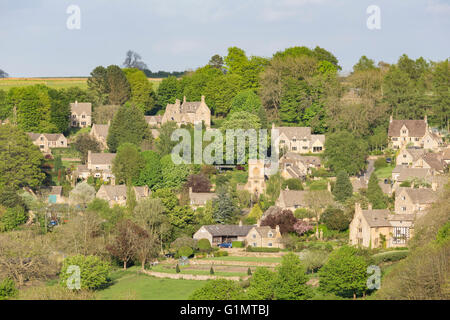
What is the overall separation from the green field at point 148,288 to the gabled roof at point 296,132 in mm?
34801

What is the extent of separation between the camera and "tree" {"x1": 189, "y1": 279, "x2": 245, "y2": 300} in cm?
6369

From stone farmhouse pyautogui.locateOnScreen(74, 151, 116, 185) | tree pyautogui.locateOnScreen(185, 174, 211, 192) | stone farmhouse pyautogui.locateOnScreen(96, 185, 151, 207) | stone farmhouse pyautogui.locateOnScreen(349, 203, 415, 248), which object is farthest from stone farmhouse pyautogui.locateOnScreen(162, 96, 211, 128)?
stone farmhouse pyautogui.locateOnScreen(349, 203, 415, 248)

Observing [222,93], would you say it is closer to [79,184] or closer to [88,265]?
[79,184]

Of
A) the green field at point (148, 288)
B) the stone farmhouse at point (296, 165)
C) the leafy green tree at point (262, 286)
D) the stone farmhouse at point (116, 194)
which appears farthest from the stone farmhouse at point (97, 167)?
the leafy green tree at point (262, 286)

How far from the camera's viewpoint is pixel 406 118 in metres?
109

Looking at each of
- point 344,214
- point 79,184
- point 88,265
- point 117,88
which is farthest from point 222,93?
point 88,265

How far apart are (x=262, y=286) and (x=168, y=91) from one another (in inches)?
2488

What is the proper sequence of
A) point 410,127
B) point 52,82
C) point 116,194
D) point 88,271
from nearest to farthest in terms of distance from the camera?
point 88,271, point 116,194, point 410,127, point 52,82

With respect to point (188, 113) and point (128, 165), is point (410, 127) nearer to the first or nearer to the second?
point (188, 113)

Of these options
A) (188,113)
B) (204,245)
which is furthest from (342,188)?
(188,113)

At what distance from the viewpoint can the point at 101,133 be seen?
11288 centimetres

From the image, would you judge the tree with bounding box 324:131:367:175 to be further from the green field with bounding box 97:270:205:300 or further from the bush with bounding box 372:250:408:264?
the green field with bounding box 97:270:205:300

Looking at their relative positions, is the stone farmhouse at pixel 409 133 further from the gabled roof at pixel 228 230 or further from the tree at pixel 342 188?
the gabled roof at pixel 228 230
